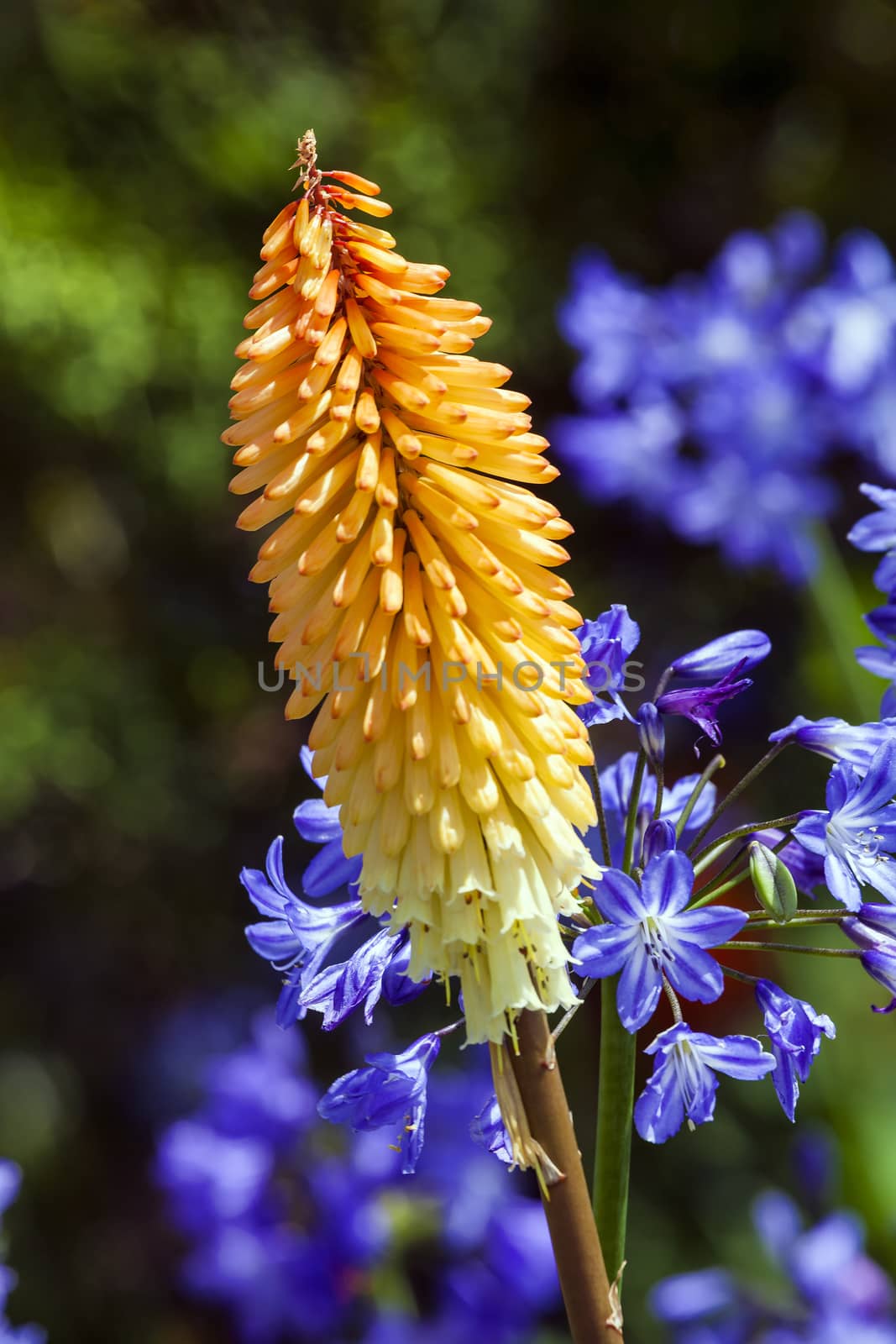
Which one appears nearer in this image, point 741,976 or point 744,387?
point 741,976

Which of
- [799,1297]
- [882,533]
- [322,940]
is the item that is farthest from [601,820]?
[799,1297]

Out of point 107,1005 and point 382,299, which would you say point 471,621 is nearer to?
point 382,299

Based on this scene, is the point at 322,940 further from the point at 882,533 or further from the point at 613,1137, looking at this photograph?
the point at 882,533

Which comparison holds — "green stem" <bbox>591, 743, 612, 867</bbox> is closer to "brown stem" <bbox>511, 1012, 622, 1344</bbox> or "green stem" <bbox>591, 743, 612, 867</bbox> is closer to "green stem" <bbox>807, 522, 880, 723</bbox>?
"brown stem" <bbox>511, 1012, 622, 1344</bbox>


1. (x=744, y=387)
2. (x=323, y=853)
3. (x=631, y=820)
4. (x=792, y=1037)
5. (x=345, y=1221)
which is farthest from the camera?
(x=744, y=387)

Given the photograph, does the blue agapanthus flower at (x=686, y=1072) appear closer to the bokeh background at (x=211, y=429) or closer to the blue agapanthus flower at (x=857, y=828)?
the blue agapanthus flower at (x=857, y=828)

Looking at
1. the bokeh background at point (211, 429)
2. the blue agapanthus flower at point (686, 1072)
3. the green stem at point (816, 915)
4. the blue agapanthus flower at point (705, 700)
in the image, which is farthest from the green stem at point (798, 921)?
the bokeh background at point (211, 429)
